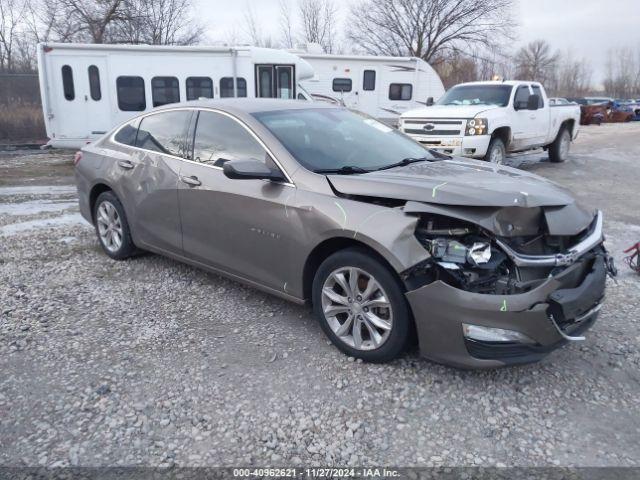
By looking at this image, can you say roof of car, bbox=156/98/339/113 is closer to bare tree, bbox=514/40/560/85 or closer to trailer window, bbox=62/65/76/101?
trailer window, bbox=62/65/76/101

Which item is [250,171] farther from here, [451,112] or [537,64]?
[537,64]

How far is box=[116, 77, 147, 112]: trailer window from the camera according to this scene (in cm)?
1347

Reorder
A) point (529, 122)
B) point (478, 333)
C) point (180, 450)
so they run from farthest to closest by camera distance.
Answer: point (529, 122), point (478, 333), point (180, 450)

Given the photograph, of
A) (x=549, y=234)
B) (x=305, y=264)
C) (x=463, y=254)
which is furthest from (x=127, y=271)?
(x=549, y=234)

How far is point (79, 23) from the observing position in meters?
26.4

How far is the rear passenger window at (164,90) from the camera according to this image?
13.6 m

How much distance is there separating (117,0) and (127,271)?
83.0 ft

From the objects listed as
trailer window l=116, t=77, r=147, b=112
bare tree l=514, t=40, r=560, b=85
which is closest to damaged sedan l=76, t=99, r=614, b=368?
trailer window l=116, t=77, r=147, b=112

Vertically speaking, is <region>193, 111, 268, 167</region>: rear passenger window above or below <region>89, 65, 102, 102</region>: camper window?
below

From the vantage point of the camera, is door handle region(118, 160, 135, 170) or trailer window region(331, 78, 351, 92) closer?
door handle region(118, 160, 135, 170)

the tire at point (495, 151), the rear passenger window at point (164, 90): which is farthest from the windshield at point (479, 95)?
the rear passenger window at point (164, 90)

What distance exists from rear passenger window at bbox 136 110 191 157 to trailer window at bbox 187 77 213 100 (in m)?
9.26

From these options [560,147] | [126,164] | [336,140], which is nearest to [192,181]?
[126,164]

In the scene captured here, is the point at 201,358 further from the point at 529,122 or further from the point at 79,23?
the point at 79,23
